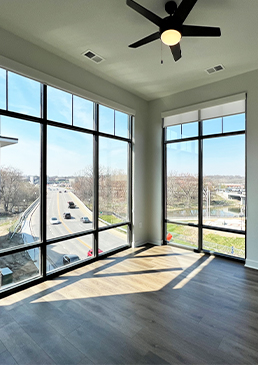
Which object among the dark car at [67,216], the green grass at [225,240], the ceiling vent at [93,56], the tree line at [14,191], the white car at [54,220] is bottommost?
the green grass at [225,240]

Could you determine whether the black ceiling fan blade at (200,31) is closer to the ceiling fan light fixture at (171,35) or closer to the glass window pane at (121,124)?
the ceiling fan light fixture at (171,35)

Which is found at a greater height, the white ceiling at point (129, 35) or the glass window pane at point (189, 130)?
the white ceiling at point (129, 35)

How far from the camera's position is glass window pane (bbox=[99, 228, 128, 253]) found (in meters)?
4.30

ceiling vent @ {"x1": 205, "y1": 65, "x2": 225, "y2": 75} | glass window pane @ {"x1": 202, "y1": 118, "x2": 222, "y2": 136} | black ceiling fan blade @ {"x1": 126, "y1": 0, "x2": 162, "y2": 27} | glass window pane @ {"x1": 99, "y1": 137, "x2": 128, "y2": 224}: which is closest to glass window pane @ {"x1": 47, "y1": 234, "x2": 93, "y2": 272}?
glass window pane @ {"x1": 99, "y1": 137, "x2": 128, "y2": 224}

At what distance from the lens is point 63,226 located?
3.65m

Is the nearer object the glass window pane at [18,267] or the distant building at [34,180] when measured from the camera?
the glass window pane at [18,267]

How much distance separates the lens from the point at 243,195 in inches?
160

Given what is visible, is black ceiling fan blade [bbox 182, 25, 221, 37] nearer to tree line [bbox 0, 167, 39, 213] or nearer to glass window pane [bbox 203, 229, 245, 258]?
tree line [bbox 0, 167, 39, 213]

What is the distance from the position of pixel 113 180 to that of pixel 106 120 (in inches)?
48.1

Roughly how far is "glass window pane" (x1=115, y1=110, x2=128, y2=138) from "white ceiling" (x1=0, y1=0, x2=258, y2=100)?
74 cm

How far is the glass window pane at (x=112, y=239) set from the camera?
169 inches

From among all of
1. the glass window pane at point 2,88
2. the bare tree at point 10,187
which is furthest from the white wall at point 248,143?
the glass window pane at point 2,88

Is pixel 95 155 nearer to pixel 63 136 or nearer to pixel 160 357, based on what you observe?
pixel 63 136

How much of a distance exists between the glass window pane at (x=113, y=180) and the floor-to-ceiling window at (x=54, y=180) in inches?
0.8
